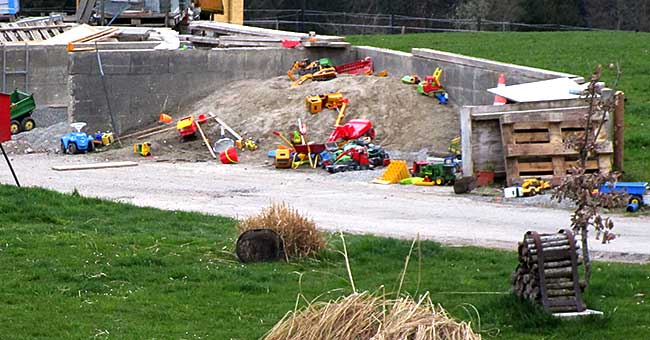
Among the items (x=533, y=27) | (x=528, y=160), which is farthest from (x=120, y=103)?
(x=533, y=27)

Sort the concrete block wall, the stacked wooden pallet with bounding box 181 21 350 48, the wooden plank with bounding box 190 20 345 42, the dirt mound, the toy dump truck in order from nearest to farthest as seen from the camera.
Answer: the dirt mound → the toy dump truck → the concrete block wall → the stacked wooden pallet with bounding box 181 21 350 48 → the wooden plank with bounding box 190 20 345 42

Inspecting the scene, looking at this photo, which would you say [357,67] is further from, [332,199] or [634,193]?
[634,193]

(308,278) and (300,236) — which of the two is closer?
(308,278)

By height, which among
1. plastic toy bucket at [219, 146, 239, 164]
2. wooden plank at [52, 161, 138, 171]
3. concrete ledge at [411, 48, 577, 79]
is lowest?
wooden plank at [52, 161, 138, 171]

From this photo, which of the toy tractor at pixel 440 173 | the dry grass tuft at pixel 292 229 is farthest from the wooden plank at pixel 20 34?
the dry grass tuft at pixel 292 229

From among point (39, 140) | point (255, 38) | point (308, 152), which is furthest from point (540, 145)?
point (255, 38)

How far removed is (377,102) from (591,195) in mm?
14286

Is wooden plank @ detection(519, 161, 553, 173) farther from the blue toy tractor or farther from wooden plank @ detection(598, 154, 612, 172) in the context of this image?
the blue toy tractor

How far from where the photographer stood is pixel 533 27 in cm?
5331

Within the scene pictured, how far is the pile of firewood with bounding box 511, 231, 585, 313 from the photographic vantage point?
921 centimetres

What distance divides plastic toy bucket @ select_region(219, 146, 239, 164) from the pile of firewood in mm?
13727

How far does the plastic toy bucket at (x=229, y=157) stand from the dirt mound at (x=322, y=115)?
0.21 meters

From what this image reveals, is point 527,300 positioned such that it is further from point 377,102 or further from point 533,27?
point 533,27

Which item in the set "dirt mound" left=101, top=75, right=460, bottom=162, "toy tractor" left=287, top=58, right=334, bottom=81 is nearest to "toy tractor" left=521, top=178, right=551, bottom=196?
"dirt mound" left=101, top=75, right=460, bottom=162
